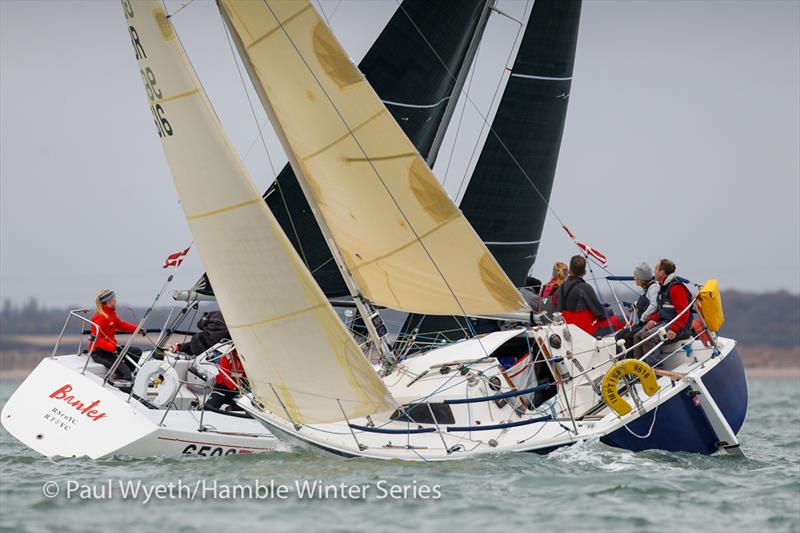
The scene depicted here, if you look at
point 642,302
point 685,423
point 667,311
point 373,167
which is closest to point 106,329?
point 373,167

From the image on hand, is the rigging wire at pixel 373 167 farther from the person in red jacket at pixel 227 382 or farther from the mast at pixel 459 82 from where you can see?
the mast at pixel 459 82

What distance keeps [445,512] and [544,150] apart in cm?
1043

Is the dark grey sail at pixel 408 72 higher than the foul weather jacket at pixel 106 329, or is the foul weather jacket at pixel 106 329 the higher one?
the dark grey sail at pixel 408 72

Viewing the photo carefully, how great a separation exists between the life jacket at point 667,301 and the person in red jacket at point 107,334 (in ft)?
19.3

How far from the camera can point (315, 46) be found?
12.1 meters

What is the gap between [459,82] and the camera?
1689cm

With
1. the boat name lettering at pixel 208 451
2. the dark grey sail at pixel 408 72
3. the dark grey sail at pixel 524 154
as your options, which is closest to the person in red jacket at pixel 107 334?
the boat name lettering at pixel 208 451

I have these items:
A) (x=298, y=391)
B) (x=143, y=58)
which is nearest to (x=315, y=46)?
(x=143, y=58)

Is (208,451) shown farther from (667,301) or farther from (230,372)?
(667,301)

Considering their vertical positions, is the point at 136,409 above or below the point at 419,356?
below

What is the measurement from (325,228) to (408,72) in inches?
158

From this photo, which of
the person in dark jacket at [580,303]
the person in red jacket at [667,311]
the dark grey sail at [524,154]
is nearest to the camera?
the person in red jacket at [667,311]

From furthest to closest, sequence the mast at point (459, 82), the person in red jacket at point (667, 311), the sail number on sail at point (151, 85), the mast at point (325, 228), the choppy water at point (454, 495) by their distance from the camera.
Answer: the mast at point (459, 82), the mast at point (325, 228), the person in red jacket at point (667, 311), the sail number on sail at point (151, 85), the choppy water at point (454, 495)

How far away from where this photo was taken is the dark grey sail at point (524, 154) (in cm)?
1820
